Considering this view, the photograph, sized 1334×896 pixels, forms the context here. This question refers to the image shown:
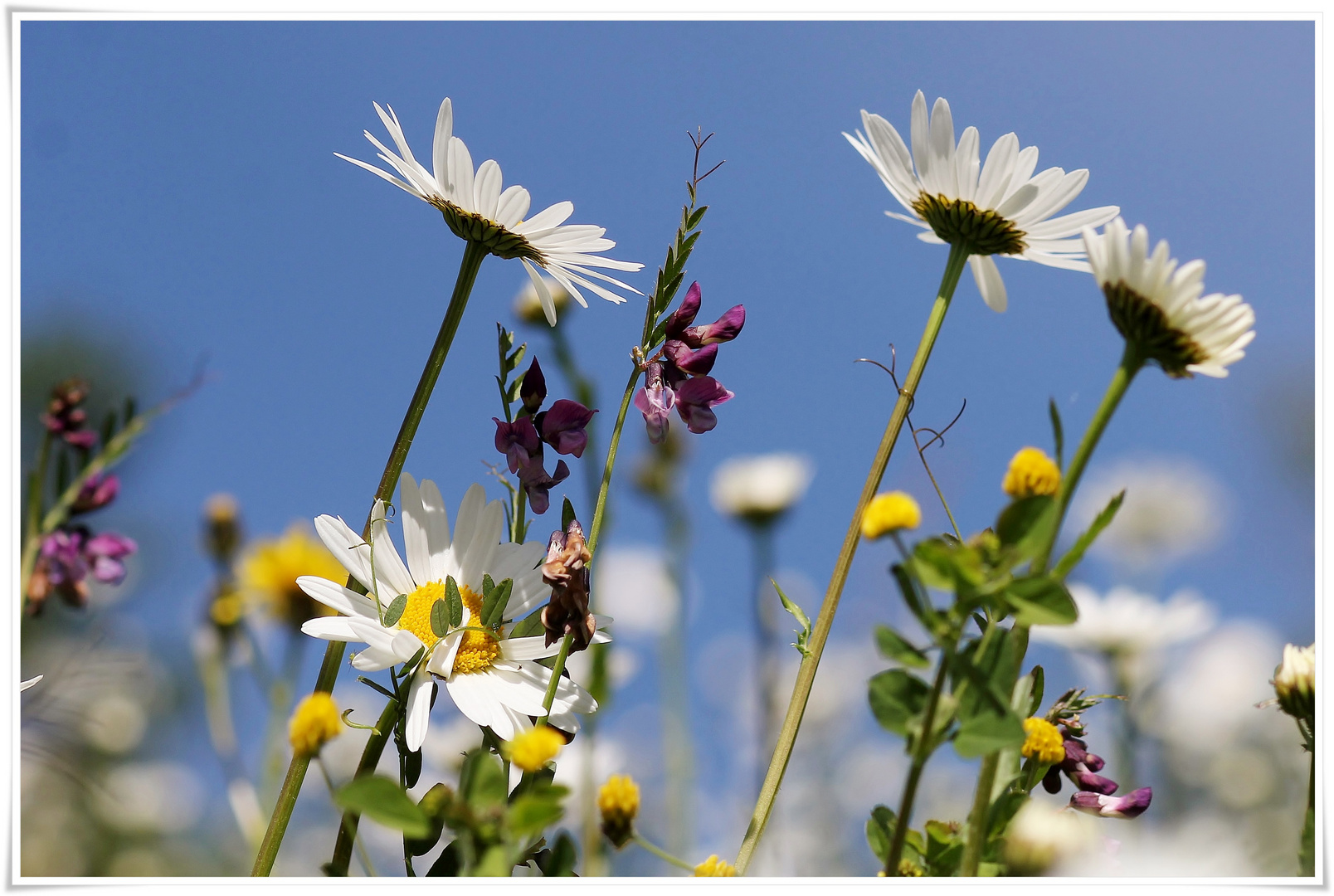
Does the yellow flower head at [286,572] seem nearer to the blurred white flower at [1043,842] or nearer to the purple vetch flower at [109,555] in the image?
the purple vetch flower at [109,555]

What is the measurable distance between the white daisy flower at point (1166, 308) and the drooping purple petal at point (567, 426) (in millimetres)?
245

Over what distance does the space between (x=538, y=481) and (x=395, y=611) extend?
10cm

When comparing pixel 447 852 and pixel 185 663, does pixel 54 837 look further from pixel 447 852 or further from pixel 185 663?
pixel 447 852

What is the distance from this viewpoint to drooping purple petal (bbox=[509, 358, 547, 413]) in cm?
48

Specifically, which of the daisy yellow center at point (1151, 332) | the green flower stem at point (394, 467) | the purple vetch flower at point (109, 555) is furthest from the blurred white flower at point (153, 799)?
the daisy yellow center at point (1151, 332)

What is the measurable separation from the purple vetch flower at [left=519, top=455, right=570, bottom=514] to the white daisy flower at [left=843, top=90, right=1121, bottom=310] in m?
0.23

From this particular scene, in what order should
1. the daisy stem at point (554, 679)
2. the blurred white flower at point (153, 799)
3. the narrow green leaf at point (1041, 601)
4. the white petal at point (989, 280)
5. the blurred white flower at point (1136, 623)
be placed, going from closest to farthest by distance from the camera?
1. the narrow green leaf at point (1041, 601)
2. the daisy stem at point (554, 679)
3. the white petal at point (989, 280)
4. the blurred white flower at point (1136, 623)
5. the blurred white flower at point (153, 799)

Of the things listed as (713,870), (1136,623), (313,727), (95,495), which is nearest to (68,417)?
(95,495)

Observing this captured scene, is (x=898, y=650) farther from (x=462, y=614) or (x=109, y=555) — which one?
(x=109, y=555)

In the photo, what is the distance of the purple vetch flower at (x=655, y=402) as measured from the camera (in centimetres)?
45

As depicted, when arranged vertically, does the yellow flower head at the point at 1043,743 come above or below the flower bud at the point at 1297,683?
below

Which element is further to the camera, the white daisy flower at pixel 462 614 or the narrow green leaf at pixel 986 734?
the white daisy flower at pixel 462 614
